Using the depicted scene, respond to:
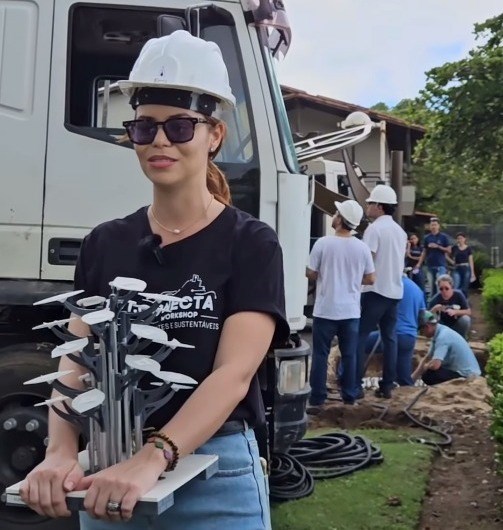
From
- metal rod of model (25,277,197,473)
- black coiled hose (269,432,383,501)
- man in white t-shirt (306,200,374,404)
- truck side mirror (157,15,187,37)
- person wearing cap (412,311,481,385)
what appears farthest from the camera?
person wearing cap (412,311,481,385)

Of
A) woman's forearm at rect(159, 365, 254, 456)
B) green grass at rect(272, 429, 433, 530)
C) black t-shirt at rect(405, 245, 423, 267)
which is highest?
black t-shirt at rect(405, 245, 423, 267)

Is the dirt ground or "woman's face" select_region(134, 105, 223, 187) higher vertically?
"woman's face" select_region(134, 105, 223, 187)

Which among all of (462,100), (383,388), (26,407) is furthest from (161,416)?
(462,100)

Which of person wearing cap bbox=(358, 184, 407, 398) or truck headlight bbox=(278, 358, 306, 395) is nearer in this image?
truck headlight bbox=(278, 358, 306, 395)

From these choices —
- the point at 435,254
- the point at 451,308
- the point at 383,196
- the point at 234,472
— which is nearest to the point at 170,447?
the point at 234,472

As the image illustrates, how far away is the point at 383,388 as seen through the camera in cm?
778

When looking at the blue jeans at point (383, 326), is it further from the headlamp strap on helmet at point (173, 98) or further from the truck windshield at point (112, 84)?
the headlamp strap on helmet at point (173, 98)

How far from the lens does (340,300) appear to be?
23.2 feet

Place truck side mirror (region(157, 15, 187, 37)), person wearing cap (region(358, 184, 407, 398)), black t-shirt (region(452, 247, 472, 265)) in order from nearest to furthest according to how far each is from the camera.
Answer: truck side mirror (region(157, 15, 187, 37)), person wearing cap (region(358, 184, 407, 398)), black t-shirt (region(452, 247, 472, 265))

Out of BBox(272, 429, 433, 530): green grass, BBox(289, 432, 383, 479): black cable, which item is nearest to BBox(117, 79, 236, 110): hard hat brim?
BBox(272, 429, 433, 530): green grass

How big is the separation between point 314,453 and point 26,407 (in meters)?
2.24

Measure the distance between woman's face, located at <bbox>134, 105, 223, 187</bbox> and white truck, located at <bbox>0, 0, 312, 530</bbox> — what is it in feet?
7.02

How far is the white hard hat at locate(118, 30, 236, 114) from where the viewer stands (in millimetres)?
1953

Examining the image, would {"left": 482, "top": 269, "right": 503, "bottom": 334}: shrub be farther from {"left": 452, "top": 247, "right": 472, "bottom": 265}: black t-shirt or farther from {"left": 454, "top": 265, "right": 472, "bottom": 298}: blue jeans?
{"left": 452, "top": 247, "right": 472, "bottom": 265}: black t-shirt
